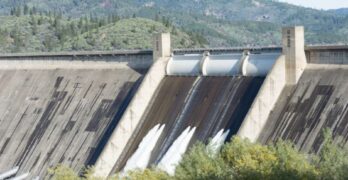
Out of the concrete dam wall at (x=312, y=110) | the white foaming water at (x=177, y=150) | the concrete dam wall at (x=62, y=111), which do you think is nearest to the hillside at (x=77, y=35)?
the concrete dam wall at (x=62, y=111)

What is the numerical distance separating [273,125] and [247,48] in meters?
6.27

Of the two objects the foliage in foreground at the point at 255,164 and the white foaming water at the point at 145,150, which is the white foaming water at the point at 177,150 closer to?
the white foaming water at the point at 145,150

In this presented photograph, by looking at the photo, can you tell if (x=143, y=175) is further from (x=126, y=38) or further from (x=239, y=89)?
(x=126, y=38)

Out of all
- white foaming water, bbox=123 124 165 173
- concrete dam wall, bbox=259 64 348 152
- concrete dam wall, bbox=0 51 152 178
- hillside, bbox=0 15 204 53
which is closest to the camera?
concrete dam wall, bbox=259 64 348 152

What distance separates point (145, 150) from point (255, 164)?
51.1 feet

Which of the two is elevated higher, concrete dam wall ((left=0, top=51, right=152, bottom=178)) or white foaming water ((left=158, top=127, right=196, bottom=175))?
white foaming water ((left=158, top=127, right=196, bottom=175))

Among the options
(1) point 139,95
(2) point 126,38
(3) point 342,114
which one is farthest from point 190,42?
(3) point 342,114

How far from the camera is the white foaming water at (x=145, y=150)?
46844 millimetres

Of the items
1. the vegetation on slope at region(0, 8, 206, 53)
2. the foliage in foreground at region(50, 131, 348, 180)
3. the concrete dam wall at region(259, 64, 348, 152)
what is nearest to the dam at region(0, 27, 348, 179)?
the concrete dam wall at region(259, 64, 348, 152)

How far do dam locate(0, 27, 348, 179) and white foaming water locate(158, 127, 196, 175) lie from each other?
0.19 ft

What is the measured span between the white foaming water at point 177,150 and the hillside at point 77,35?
95.0 m

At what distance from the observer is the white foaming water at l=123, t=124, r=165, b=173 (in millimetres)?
46844

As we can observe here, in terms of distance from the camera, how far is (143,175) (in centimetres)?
3462

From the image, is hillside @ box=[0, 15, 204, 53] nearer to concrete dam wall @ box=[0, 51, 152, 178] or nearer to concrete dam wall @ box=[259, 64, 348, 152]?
concrete dam wall @ box=[0, 51, 152, 178]
